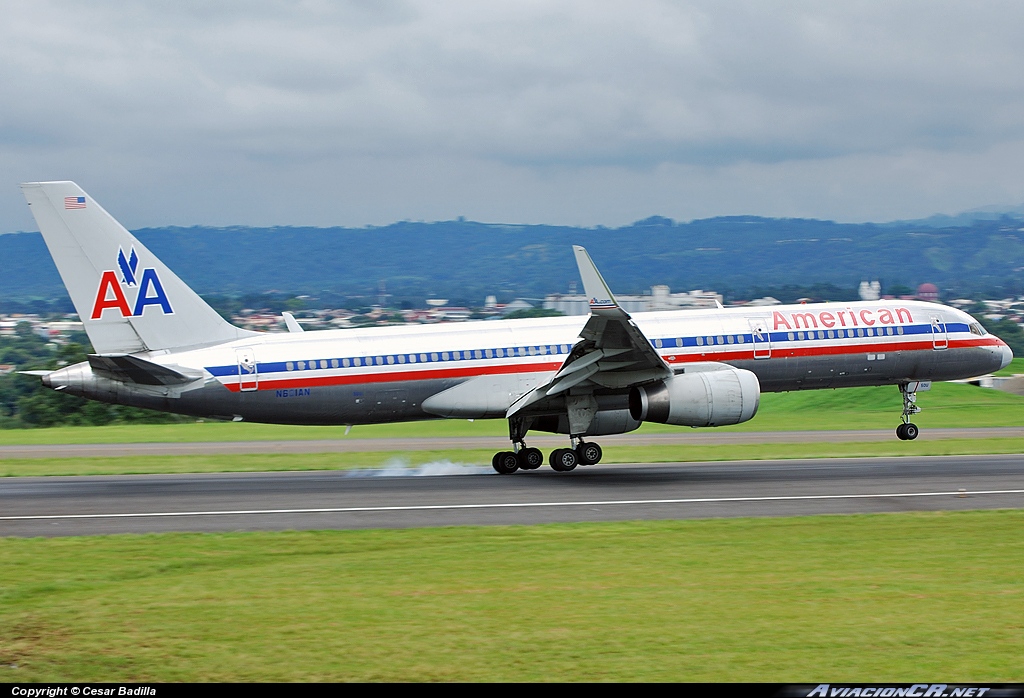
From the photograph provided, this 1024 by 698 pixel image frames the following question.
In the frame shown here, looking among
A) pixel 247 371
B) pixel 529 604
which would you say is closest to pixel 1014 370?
pixel 247 371

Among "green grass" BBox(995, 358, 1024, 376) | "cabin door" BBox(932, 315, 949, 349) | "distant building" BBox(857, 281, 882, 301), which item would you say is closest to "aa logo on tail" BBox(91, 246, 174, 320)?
"cabin door" BBox(932, 315, 949, 349)

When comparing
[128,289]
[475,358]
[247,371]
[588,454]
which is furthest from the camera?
[475,358]

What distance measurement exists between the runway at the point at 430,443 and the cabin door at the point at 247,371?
11.8 m

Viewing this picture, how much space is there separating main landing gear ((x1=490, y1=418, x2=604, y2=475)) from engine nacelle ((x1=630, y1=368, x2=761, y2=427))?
283cm

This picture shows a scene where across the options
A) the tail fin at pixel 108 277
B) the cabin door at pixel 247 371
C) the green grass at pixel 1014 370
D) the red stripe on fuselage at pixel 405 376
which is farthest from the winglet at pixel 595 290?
the green grass at pixel 1014 370

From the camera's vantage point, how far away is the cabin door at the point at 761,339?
31953 millimetres

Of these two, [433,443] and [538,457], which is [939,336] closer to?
[538,457]

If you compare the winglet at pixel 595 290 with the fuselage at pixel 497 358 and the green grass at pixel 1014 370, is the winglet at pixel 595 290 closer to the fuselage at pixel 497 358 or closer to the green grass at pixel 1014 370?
the fuselage at pixel 497 358

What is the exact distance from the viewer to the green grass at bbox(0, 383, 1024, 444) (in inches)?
1928

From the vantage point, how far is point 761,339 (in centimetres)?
3203

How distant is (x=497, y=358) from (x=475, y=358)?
2.08ft

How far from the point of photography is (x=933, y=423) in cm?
4912

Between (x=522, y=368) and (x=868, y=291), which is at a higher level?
(x=868, y=291)

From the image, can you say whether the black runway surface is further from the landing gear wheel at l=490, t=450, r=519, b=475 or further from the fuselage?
the landing gear wheel at l=490, t=450, r=519, b=475
